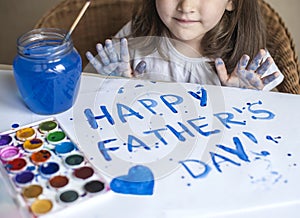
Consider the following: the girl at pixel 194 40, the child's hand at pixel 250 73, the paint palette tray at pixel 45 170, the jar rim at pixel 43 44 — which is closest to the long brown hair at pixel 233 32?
the girl at pixel 194 40

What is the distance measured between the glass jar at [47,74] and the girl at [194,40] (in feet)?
0.78

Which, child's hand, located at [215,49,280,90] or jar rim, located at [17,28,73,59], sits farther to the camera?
child's hand, located at [215,49,280,90]

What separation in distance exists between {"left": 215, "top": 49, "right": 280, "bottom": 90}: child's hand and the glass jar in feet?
1.18

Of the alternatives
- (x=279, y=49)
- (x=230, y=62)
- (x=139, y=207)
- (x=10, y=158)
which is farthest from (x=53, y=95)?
(x=279, y=49)

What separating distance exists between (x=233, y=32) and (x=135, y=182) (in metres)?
0.64

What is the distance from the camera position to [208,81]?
3.65 feet

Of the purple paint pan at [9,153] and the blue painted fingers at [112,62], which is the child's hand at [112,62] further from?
the purple paint pan at [9,153]

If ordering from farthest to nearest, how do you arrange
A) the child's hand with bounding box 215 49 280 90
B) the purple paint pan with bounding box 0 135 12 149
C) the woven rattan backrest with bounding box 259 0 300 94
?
the woven rattan backrest with bounding box 259 0 300 94
the child's hand with bounding box 215 49 280 90
the purple paint pan with bounding box 0 135 12 149

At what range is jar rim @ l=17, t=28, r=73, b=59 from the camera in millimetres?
758

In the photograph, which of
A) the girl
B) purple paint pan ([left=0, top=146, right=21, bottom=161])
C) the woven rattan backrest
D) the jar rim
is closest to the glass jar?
the jar rim

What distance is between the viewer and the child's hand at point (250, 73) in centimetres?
98

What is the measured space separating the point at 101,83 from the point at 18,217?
34cm

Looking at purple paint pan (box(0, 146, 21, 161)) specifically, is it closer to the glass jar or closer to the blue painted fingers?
the glass jar

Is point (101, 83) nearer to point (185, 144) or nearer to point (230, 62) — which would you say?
point (185, 144)
